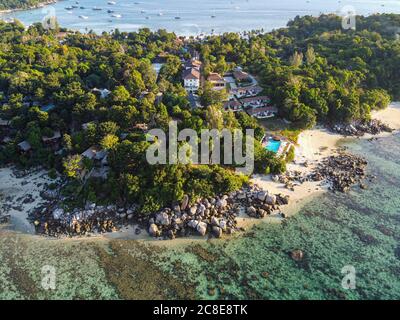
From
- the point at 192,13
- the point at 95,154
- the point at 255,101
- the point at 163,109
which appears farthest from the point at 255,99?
the point at 192,13

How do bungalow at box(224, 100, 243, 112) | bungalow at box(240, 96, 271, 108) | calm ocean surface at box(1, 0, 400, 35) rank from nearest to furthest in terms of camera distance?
bungalow at box(224, 100, 243, 112), bungalow at box(240, 96, 271, 108), calm ocean surface at box(1, 0, 400, 35)

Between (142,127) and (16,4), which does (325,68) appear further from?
(16,4)

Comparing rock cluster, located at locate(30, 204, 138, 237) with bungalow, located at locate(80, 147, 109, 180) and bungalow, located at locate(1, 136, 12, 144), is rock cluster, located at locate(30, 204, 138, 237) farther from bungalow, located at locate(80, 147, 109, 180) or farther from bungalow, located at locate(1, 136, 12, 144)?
bungalow, located at locate(1, 136, 12, 144)

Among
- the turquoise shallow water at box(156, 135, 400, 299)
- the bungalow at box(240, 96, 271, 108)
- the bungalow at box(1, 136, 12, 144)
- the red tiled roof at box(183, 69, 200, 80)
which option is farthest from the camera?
the red tiled roof at box(183, 69, 200, 80)

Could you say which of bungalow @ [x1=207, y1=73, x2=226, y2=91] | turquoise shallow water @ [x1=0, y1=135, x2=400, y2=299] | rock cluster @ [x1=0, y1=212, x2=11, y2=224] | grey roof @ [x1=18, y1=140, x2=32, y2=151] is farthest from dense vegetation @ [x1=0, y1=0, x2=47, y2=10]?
turquoise shallow water @ [x1=0, y1=135, x2=400, y2=299]
